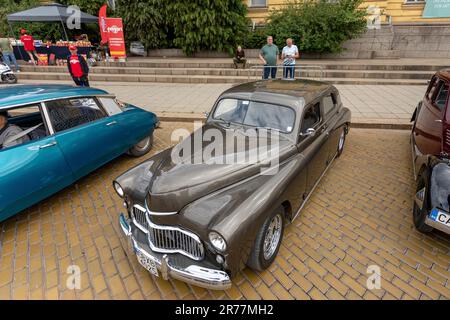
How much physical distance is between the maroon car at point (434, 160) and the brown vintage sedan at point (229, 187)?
1.23 metres

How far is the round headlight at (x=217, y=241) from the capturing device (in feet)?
6.55

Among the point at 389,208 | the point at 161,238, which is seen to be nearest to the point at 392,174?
the point at 389,208

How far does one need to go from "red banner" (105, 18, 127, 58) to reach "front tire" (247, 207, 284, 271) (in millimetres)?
12988

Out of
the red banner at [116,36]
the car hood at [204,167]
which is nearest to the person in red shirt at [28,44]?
the red banner at [116,36]

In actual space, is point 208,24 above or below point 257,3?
below

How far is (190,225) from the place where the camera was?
2.13 meters

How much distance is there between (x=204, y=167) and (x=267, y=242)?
1.02m

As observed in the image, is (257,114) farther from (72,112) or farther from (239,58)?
(239,58)

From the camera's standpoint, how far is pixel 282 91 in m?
3.47

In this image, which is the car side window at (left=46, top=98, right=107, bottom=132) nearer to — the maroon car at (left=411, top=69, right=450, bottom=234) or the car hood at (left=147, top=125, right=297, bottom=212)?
the car hood at (left=147, top=125, right=297, bottom=212)

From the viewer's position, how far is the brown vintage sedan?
82.9 inches

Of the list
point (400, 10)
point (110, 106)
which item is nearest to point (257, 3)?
point (400, 10)

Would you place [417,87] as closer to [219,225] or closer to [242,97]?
[242,97]

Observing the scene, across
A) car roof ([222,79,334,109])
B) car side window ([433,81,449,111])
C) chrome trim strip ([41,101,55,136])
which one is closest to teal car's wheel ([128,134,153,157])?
chrome trim strip ([41,101,55,136])
